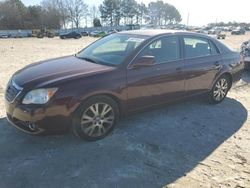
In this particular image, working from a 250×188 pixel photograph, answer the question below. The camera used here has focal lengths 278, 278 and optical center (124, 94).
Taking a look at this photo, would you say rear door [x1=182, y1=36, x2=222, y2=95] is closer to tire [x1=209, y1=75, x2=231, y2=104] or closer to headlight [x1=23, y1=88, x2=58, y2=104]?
tire [x1=209, y1=75, x2=231, y2=104]

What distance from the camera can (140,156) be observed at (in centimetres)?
383

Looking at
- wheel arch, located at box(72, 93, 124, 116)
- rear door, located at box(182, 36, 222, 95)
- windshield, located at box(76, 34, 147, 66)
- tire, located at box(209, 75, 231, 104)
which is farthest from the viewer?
tire, located at box(209, 75, 231, 104)

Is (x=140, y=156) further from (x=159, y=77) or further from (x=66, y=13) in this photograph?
(x=66, y=13)

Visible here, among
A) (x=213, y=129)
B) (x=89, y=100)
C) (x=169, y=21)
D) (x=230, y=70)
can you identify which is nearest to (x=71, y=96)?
(x=89, y=100)

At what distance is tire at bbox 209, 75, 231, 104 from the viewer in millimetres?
5887

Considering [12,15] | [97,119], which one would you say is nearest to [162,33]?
[97,119]

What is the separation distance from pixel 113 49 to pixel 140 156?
205cm

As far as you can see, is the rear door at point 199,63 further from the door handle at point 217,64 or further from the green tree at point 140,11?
the green tree at point 140,11

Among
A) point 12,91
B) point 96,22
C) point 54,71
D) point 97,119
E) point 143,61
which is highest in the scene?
point 143,61

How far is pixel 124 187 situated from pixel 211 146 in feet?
5.53

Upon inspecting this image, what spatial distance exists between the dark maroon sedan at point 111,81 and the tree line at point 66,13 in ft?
254

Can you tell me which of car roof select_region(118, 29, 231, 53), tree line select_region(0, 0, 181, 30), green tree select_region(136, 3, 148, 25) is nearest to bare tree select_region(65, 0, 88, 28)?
tree line select_region(0, 0, 181, 30)

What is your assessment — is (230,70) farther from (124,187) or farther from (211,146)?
(124,187)

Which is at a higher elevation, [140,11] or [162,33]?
[162,33]
